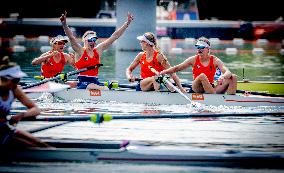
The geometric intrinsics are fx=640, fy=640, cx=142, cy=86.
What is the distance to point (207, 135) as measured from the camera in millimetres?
10148

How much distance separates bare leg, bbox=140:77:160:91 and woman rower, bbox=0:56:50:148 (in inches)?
232

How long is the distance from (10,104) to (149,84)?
6237 mm

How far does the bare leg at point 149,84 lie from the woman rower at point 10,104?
19.3ft

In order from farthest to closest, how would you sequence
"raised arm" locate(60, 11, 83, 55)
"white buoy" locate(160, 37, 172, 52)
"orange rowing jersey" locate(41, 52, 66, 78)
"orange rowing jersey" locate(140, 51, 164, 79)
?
"white buoy" locate(160, 37, 172, 52), "orange rowing jersey" locate(41, 52, 66, 78), "raised arm" locate(60, 11, 83, 55), "orange rowing jersey" locate(140, 51, 164, 79)

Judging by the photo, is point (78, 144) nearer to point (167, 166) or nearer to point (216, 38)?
point (167, 166)

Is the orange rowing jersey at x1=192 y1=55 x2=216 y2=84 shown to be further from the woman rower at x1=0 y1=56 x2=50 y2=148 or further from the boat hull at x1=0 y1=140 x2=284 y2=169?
the woman rower at x1=0 y1=56 x2=50 y2=148

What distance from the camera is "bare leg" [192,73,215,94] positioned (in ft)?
43.0

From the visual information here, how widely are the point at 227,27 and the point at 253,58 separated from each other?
A: 38.0 feet

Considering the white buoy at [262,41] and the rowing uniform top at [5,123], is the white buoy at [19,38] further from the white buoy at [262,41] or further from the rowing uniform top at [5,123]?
the rowing uniform top at [5,123]

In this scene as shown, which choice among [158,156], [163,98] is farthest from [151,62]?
[158,156]

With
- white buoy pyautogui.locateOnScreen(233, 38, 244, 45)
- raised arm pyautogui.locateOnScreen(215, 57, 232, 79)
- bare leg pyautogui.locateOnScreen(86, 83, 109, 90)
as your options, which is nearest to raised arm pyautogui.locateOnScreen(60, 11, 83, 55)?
bare leg pyautogui.locateOnScreen(86, 83, 109, 90)

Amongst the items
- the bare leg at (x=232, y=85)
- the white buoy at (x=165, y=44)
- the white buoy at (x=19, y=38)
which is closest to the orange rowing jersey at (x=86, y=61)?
the bare leg at (x=232, y=85)

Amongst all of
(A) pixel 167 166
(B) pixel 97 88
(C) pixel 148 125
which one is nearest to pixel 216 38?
(B) pixel 97 88

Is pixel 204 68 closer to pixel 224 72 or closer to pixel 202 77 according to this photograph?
pixel 202 77
